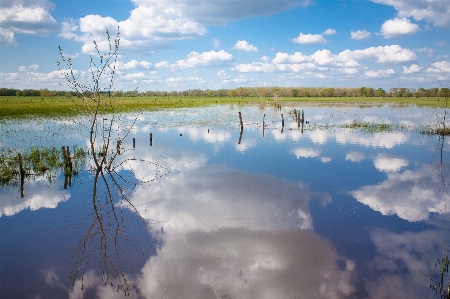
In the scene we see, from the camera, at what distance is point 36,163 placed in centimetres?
1919

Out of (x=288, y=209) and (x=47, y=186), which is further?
(x=47, y=186)

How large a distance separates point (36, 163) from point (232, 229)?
575 inches

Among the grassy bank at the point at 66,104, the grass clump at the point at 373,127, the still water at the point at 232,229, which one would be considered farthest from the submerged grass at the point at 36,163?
the grass clump at the point at 373,127

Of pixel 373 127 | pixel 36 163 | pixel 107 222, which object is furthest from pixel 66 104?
pixel 107 222

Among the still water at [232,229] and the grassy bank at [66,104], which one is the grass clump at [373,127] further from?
the still water at [232,229]

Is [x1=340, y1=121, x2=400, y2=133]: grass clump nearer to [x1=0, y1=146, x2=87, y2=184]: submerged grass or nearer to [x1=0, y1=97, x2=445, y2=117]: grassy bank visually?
[x1=0, y1=97, x2=445, y2=117]: grassy bank

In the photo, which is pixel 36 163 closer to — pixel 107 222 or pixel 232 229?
pixel 107 222

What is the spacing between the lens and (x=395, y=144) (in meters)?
27.0

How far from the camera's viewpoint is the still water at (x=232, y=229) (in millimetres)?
7762

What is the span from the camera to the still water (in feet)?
25.5

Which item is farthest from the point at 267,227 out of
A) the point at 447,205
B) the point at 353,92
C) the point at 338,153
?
the point at 353,92

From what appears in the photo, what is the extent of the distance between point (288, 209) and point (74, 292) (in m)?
7.85

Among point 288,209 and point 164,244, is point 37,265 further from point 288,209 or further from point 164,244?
point 288,209

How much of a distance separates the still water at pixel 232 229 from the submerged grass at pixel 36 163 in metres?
0.95
